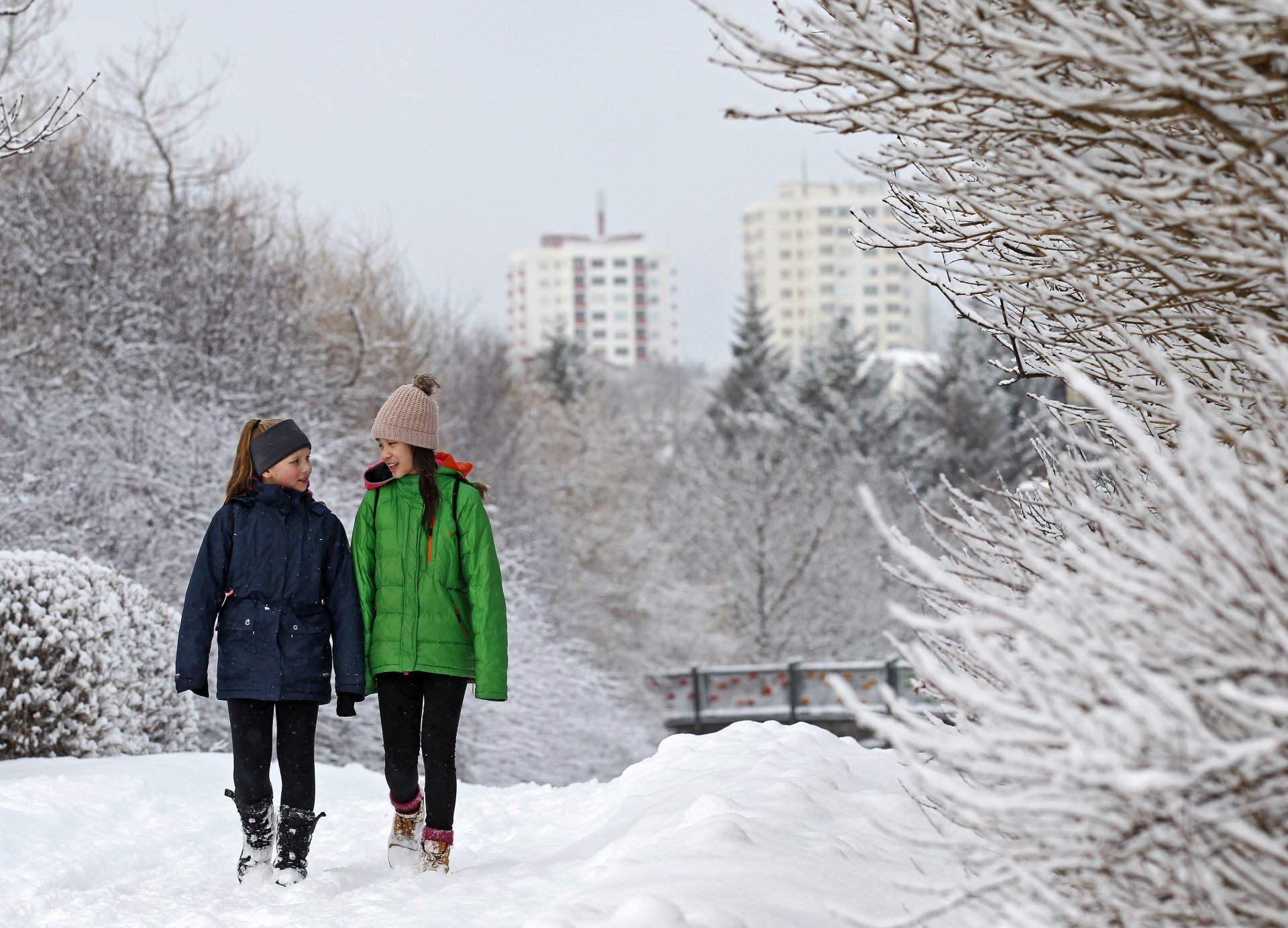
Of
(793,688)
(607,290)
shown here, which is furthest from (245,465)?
(607,290)

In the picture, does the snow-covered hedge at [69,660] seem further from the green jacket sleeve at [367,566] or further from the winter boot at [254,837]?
the green jacket sleeve at [367,566]

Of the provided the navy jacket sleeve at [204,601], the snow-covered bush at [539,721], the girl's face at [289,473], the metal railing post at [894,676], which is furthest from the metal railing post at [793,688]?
the navy jacket sleeve at [204,601]

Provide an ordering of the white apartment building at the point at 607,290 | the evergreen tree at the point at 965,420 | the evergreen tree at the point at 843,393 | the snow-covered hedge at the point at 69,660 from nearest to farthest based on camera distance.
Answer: the snow-covered hedge at the point at 69,660 → the evergreen tree at the point at 965,420 → the evergreen tree at the point at 843,393 → the white apartment building at the point at 607,290

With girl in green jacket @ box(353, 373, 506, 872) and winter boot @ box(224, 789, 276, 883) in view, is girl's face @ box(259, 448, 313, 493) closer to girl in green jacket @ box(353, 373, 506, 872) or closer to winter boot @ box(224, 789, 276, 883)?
girl in green jacket @ box(353, 373, 506, 872)

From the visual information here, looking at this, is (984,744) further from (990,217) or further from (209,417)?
(209,417)

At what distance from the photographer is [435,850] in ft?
14.6

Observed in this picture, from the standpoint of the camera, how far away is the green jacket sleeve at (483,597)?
14.3ft

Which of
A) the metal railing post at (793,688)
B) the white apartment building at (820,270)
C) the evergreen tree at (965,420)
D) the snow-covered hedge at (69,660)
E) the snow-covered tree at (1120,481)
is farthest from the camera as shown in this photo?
the white apartment building at (820,270)

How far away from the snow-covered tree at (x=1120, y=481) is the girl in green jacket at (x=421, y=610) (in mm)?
1789

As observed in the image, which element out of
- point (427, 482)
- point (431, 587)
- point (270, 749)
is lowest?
point (270, 749)

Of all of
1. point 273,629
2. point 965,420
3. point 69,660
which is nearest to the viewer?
point 273,629

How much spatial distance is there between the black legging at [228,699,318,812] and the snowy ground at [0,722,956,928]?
1.00ft

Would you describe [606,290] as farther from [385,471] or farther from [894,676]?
[385,471]

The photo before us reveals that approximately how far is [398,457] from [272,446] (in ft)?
1.42
